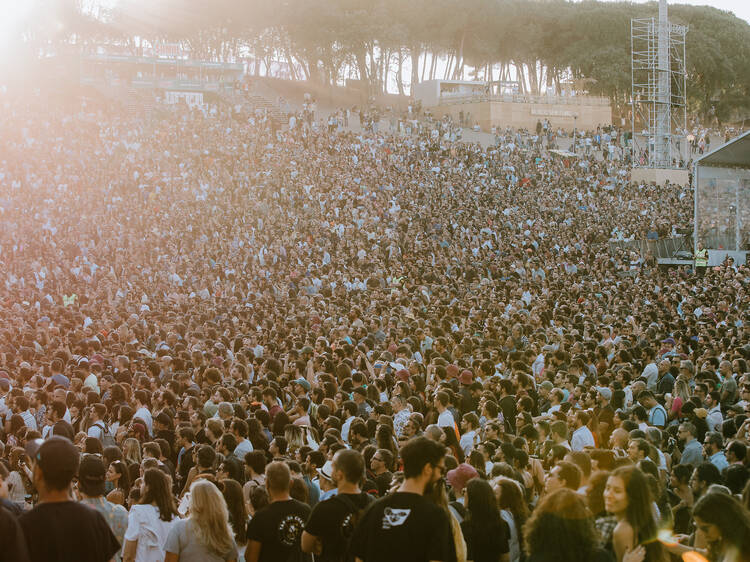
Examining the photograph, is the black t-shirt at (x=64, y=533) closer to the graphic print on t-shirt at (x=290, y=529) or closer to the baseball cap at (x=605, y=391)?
the graphic print on t-shirt at (x=290, y=529)

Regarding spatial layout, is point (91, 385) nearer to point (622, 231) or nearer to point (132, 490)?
point (132, 490)

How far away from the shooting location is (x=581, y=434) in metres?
7.17

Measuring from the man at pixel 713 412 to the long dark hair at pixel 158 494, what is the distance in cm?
513

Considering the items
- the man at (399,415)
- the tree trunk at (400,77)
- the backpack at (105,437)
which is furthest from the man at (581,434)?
the tree trunk at (400,77)

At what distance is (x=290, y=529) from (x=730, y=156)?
21.0 metres

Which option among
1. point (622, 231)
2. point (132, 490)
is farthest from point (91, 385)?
point (622, 231)

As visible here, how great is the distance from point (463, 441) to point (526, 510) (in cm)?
228

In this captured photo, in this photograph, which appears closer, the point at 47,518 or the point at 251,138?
the point at 47,518

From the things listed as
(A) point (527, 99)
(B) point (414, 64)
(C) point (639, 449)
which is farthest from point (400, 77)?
(C) point (639, 449)

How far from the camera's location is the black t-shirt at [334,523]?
447 cm

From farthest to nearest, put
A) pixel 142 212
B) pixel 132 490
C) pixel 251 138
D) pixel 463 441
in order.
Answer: pixel 251 138 < pixel 142 212 < pixel 463 441 < pixel 132 490

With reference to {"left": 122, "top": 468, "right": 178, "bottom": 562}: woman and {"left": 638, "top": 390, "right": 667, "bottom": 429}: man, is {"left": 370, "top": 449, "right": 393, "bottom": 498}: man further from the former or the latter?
Result: {"left": 638, "top": 390, "right": 667, "bottom": 429}: man

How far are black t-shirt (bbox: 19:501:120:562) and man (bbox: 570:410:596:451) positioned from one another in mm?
4300

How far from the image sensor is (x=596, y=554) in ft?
12.3
